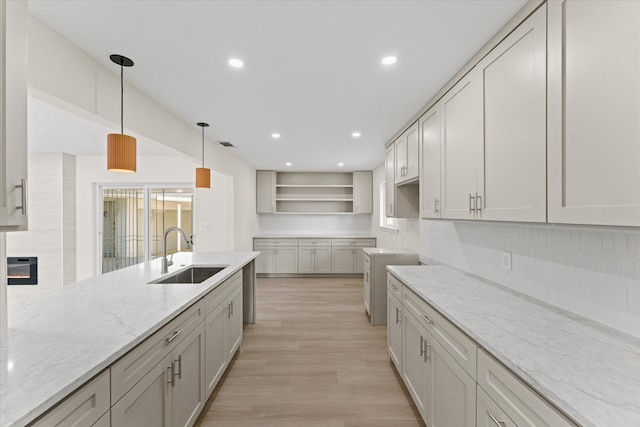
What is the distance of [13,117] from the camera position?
0.95 m

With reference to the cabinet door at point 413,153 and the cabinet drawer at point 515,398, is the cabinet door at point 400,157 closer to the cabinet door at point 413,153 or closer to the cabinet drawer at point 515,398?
the cabinet door at point 413,153

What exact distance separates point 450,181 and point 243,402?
91.7 inches

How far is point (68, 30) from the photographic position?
166cm

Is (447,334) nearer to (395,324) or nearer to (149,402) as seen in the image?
(395,324)

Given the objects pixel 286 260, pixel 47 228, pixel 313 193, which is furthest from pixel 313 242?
pixel 47 228

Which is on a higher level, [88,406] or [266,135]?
[266,135]

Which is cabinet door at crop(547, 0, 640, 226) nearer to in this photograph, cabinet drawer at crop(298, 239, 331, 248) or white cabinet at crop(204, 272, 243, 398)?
white cabinet at crop(204, 272, 243, 398)

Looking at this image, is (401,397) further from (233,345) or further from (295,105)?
(295,105)

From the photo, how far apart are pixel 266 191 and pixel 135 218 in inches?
105

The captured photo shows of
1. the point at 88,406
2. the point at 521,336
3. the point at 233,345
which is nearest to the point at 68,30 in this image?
the point at 88,406

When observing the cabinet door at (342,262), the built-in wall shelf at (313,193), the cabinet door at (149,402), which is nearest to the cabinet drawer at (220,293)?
the cabinet door at (149,402)

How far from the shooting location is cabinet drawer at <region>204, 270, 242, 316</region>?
204cm

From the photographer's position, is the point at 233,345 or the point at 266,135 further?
the point at 266,135

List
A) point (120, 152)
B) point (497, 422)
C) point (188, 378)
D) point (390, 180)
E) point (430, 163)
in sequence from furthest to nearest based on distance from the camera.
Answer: point (390, 180)
point (430, 163)
point (120, 152)
point (188, 378)
point (497, 422)
